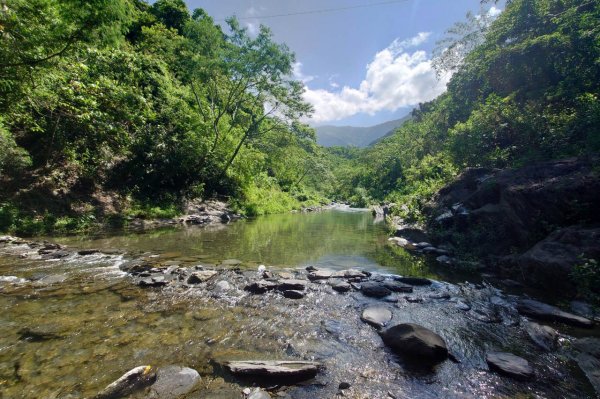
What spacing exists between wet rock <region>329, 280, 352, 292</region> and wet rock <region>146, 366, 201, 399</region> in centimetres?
375

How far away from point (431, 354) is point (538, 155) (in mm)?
10629

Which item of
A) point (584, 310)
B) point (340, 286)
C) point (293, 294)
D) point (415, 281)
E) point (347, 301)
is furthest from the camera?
point (415, 281)

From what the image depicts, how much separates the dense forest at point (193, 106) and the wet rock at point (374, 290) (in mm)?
7634

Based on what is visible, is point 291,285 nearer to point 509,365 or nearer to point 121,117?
point 509,365

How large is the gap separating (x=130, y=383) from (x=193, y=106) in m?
26.8

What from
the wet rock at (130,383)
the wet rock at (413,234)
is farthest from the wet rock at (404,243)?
the wet rock at (130,383)

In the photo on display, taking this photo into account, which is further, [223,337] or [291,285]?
[291,285]

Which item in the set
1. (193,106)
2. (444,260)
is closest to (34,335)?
(444,260)

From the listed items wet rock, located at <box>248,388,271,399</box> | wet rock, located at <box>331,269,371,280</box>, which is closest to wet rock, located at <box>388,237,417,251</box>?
wet rock, located at <box>331,269,371,280</box>

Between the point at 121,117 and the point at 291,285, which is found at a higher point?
the point at 121,117

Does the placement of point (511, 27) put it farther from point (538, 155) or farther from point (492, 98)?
point (538, 155)

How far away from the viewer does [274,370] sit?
345 centimetres

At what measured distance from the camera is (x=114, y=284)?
6285 millimetres

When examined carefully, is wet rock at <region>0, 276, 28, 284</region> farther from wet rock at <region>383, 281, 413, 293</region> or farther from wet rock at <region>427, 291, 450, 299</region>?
wet rock at <region>427, 291, 450, 299</region>
